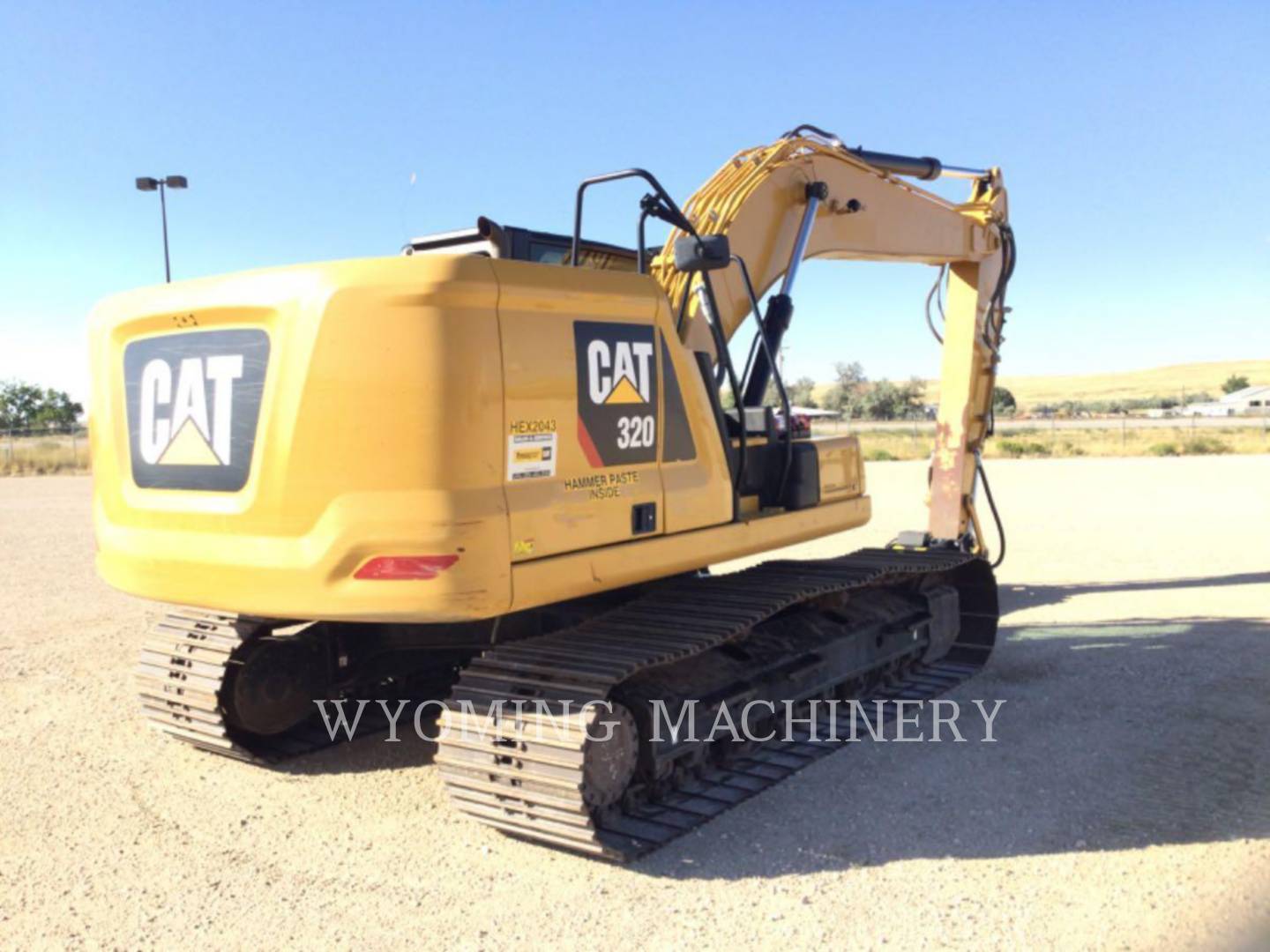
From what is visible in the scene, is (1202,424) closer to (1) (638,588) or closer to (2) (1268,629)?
(2) (1268,629)

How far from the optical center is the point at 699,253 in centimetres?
475


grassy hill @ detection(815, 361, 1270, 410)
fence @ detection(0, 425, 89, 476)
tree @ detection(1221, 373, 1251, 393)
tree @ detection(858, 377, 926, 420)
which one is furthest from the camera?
grassy hill @ detection(815, 361, 1270, 410)

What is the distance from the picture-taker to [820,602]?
627 centimetres

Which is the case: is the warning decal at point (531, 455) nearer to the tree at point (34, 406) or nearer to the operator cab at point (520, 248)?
the operator cab at point (520, 248)

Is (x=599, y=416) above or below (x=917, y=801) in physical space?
above

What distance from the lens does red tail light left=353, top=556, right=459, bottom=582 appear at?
395 centimetres

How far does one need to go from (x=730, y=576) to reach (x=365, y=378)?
8.88 feet

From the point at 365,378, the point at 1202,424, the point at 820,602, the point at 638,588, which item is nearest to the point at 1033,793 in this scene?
the point at 820,602

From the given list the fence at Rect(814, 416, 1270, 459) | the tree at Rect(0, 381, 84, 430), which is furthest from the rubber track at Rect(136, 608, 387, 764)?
the tree at Rect(0, 381, 84, 430)

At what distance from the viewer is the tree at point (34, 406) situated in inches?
1994

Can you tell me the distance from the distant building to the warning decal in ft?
254

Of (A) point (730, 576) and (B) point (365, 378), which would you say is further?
(A) point (730, 576)

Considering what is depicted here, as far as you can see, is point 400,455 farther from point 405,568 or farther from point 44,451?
point 44,451

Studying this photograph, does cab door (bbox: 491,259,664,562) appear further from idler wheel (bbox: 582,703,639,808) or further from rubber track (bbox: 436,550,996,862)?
idler wheel (bbox: 582,703,639,808)
